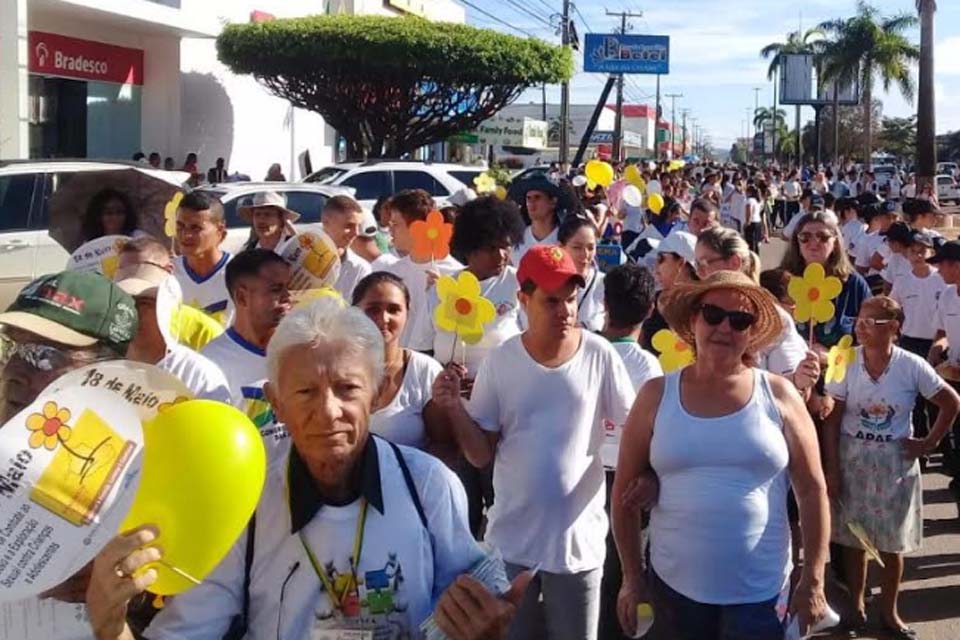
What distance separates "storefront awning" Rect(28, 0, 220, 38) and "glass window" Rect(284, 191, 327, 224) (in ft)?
24.9

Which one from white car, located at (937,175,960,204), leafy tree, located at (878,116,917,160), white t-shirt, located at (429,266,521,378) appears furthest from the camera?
leafy tree, located at (878,116,917,160)

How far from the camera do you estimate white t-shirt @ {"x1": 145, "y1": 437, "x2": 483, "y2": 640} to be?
224 centimetres

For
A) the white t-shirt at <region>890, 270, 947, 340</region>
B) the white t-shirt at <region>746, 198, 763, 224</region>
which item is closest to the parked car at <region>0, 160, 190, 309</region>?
the white t-shirt at <region>890, 270, 947, 340</region>

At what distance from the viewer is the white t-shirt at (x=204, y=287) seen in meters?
5.31

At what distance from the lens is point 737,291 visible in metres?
3.52

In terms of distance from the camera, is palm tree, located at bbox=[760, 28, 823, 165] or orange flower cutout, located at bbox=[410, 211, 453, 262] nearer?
orange flower cutout, located at bbox=[410, 211, 453, 262]

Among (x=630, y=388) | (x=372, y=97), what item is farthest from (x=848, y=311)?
(x=372, y=97)

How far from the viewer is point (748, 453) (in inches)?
131

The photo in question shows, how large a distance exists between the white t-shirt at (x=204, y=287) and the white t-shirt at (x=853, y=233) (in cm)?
818

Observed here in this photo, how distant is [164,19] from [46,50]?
267 cm

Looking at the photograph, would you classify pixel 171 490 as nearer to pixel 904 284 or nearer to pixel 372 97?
A: pixel 904 284

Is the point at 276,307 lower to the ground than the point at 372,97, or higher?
lower

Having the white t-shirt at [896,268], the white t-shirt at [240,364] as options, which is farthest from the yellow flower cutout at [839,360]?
the white t-shirt at [896,268]

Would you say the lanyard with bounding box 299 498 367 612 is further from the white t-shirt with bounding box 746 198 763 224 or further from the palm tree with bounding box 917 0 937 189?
the palm tree with bounding box 917 0 937 189
